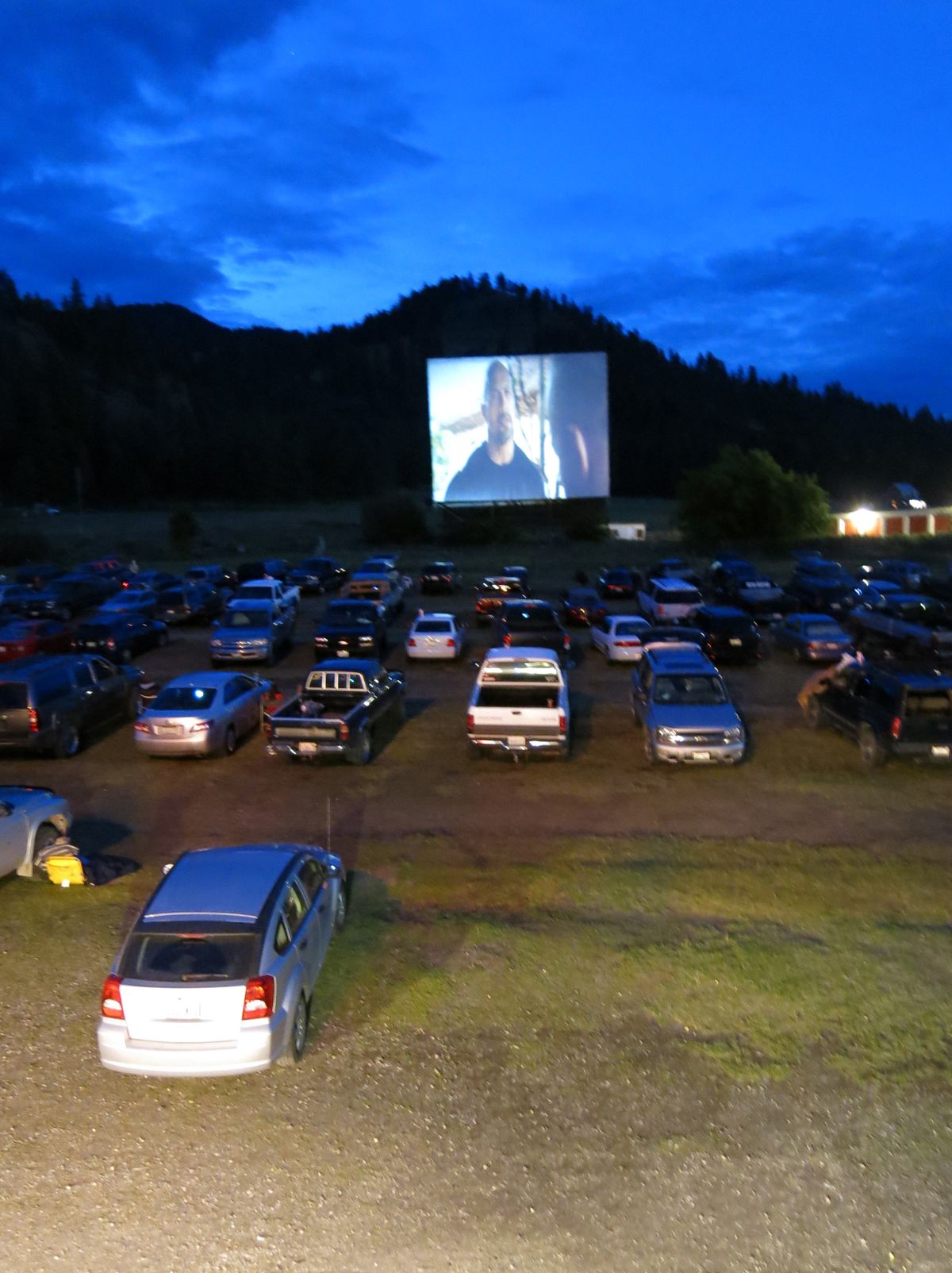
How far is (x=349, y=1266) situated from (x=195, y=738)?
1263cm

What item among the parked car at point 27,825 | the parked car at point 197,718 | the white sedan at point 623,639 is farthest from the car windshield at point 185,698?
the white sedan at point 623,639

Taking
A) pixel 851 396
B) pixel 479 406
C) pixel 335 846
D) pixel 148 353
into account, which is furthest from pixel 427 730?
pixel 851 396

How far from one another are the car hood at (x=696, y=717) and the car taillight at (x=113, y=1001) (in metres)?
11.1

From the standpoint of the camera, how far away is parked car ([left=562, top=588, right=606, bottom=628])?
36000 millimetres

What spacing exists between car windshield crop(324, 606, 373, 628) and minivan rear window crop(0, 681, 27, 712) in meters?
11.6

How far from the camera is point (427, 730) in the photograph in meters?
20.6

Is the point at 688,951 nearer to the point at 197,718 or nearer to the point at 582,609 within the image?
the point at 197,718

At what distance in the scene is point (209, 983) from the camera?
7.25 m

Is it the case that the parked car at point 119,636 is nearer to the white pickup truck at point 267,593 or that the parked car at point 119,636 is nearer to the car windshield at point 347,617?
the car windshield at point 347,617

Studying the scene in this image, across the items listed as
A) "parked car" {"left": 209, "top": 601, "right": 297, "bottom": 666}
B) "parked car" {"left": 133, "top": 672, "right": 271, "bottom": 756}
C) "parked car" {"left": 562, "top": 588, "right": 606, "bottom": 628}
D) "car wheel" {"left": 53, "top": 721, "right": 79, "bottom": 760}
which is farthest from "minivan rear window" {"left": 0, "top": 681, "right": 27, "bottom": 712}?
"parked car" {"left": 562, "top": 588, "right": 606, "bottom": 628}

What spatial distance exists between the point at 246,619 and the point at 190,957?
73.5ft

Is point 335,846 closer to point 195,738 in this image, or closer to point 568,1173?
point 195,738

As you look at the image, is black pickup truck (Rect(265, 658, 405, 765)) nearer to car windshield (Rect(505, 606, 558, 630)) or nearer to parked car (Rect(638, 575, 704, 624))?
car windshield (Rect(505, 606, 558, 630))

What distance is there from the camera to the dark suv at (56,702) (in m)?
18.0
